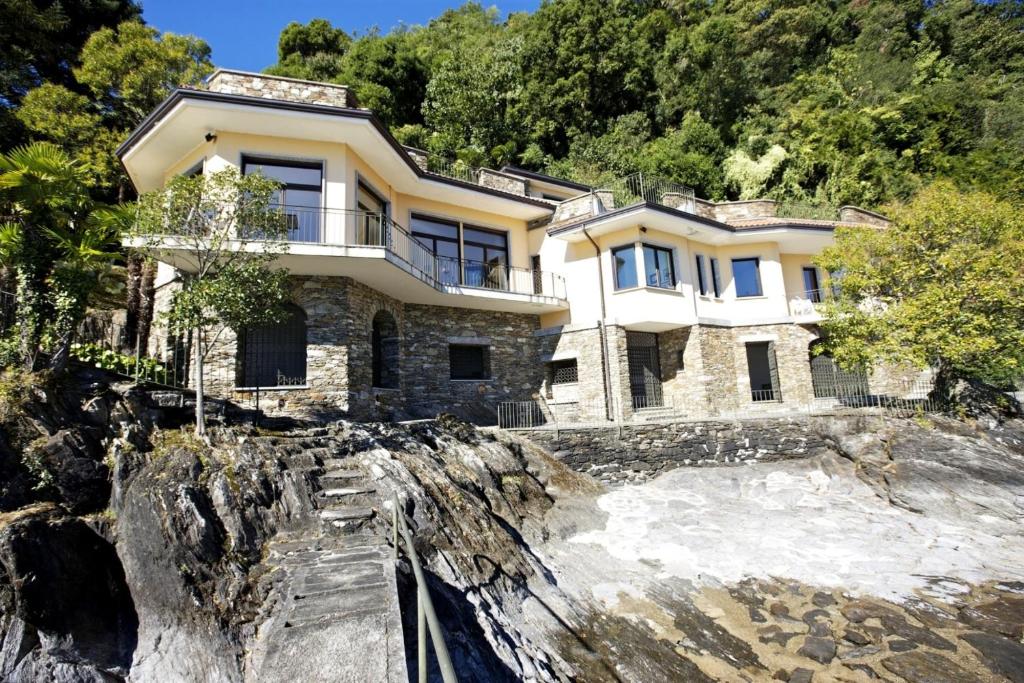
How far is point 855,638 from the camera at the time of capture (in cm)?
712

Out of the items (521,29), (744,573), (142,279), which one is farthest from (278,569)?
(521,29)

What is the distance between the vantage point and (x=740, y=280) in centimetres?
1845

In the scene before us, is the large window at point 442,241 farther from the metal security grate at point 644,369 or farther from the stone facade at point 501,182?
the metal security grate at point 644,369

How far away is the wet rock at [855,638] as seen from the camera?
7.06 meters

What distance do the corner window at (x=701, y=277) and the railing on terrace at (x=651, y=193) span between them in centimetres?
192

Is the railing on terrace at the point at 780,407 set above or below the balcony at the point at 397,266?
below

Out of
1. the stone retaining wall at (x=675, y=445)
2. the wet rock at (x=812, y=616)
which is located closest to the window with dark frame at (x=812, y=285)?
the stone retaining wall at (x=675, y=445)

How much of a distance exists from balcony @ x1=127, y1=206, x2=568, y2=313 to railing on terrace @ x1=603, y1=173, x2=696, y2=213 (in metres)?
4.95

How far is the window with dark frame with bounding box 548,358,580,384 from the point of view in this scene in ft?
55.8

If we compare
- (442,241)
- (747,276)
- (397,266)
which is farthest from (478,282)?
(747,276)

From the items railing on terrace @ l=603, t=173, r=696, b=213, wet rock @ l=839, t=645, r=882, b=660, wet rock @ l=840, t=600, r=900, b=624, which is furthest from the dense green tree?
wet rock @ l=840, t=600, r=900, b=624

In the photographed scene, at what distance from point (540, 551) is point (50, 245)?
31.3ft

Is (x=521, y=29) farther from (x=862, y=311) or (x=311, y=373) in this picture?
(x=311, y=373)

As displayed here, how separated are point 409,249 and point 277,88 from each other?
491 centimetres
